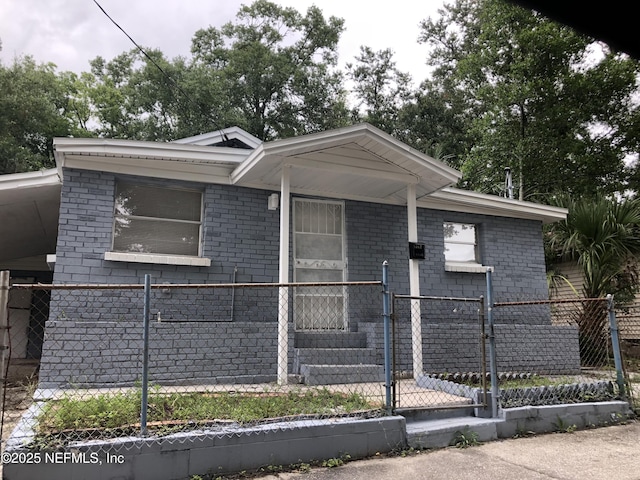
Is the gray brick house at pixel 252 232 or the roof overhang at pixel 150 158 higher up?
the roof overhang at pixel 150 158

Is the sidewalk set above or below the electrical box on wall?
below

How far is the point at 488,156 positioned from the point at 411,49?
37.0ft

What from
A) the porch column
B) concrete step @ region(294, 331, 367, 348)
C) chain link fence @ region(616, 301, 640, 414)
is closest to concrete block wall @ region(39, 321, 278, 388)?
concrete step @ region(294, 331, 367, 348)

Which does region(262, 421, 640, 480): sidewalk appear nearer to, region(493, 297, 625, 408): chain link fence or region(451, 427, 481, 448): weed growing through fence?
region(451, 427, 481, 448): weed growing through fence

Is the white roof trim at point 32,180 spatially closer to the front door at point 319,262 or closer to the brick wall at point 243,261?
the brick wall at point 243,261

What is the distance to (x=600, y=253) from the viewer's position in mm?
9172

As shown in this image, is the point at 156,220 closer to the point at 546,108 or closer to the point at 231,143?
the point at 231,143

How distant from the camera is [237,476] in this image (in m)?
3.75

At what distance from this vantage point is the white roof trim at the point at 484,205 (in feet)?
28.6

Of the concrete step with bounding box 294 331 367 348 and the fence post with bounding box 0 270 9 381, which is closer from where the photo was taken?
the fence post with bounding box 0 270 9 381

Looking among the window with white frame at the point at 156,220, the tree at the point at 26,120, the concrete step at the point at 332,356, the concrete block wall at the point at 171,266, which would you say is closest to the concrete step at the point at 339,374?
the concrete step at the point at 332,356

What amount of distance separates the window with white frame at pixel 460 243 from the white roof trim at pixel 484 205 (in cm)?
36

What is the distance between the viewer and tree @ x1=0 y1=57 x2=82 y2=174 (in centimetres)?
1794

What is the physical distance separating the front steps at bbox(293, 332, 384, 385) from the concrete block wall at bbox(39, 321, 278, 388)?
0.49 m
